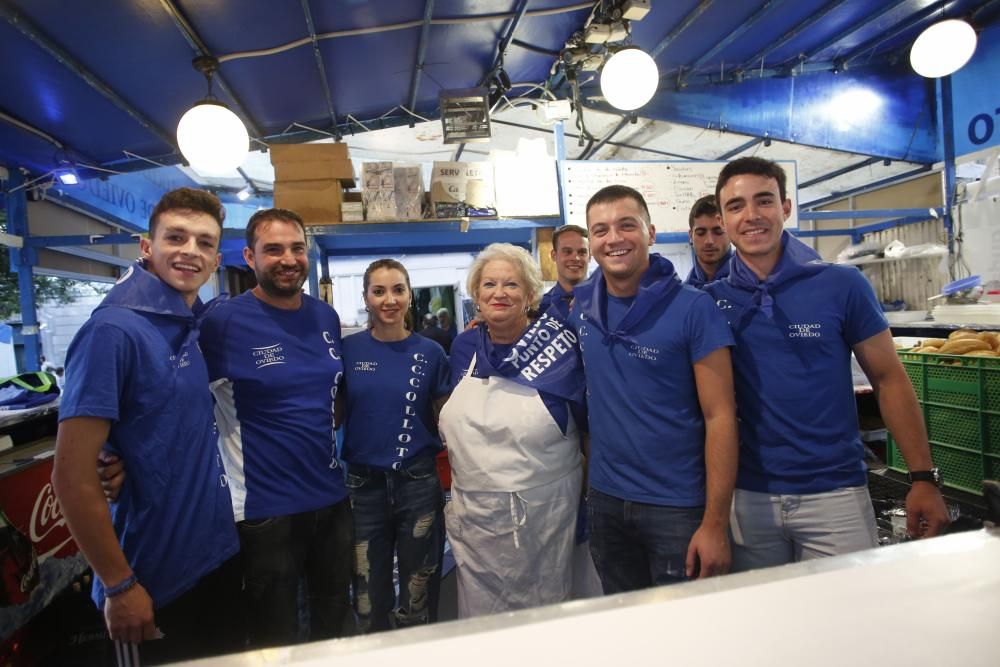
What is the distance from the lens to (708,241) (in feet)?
8.43

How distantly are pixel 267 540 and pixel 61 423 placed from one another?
2.42ft

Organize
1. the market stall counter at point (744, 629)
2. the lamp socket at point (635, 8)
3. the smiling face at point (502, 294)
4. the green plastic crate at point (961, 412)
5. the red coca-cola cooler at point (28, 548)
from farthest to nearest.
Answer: the lamp socket at point (635, 8)
the green plastic crate at point (961, 412)
the smiling face at point (502, 294)
the red coca-cola cooler at point (28, 548)
the market stall counter at point (744, 629)

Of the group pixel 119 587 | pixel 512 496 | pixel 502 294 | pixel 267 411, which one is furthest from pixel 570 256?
pixel 119 587

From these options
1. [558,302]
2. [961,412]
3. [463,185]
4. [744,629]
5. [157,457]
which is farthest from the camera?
[463,185]

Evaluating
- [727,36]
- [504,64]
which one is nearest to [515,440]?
[504,64]

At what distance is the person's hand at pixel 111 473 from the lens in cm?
137

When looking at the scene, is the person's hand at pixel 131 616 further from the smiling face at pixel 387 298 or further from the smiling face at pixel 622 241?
the smiling face at pixel 622 241

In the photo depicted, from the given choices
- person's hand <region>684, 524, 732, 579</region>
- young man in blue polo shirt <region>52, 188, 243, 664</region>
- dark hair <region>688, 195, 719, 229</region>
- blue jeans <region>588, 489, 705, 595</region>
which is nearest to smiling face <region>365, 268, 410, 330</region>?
young man in blue polo shirt <region>52, 188, 243, 664</region>

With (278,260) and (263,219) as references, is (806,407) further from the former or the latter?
(263,219)

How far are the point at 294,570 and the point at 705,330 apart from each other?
163 centimetres

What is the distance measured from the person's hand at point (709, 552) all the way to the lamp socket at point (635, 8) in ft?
10.7

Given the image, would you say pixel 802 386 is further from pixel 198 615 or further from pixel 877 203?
pixel 877 203

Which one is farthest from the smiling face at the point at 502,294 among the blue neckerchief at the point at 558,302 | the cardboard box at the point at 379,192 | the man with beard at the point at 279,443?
the cardboard box at the point at 379,192

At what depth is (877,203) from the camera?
866 cm
